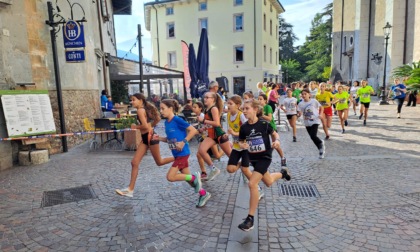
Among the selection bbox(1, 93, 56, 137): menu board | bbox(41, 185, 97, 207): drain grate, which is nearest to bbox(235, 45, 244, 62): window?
bbox(1, 93, 56, 137): menu board

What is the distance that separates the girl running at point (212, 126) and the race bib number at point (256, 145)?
1428 millimetres

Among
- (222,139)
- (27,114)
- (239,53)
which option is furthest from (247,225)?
(239,53)

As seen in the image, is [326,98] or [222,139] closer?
[222,139]

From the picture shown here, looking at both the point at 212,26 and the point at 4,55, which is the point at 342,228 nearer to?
the point at 4,55

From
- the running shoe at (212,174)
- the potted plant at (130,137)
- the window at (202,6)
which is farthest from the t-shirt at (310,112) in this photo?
the window at (202,6)

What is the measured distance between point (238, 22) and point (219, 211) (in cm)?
3254

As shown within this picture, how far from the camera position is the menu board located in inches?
274

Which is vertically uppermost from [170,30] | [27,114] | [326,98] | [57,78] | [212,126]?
[170,30]

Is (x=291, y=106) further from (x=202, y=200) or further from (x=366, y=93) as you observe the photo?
(x=202, y=200)

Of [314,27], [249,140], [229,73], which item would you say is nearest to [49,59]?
[249,140]

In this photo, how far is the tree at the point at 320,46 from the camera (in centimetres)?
5600

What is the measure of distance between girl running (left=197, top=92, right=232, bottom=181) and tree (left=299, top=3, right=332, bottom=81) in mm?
53975

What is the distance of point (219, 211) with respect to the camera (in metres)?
4.20

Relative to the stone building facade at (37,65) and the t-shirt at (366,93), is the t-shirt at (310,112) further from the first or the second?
the stone building facade at (37,65)
